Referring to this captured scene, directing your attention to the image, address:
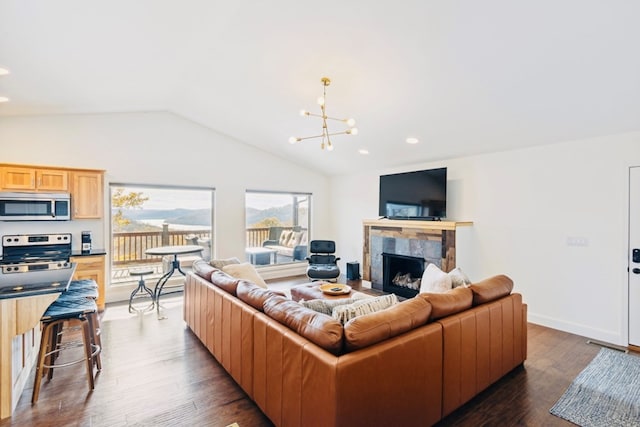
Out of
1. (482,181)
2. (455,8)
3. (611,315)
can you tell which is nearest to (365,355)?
(455,8)

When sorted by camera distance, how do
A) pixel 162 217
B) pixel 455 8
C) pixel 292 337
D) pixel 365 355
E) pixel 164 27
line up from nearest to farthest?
pixel 365 355, pixel 292 337, pixel 455 8, pixel 164 27, pixel 162 217

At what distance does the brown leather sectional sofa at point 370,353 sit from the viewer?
5.40ft

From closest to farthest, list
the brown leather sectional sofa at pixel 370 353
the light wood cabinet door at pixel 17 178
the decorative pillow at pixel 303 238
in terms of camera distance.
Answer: the brown leather sectional sofa at pixel 370 353
the light wood cabinet door at pixel 17 178
the decorative pillow at pixel 303 238

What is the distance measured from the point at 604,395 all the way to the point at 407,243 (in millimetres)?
3153

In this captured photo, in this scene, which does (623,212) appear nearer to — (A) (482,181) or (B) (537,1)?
(A) (482,181)

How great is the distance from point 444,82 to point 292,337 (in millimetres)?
2977

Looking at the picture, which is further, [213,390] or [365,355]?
[213,390]

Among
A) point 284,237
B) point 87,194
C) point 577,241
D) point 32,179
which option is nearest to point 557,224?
point 577,241

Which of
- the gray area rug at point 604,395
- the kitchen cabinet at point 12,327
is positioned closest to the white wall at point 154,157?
the kitchen cabinet at point 12,327

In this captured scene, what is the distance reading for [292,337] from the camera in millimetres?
1864

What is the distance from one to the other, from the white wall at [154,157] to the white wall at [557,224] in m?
3.88

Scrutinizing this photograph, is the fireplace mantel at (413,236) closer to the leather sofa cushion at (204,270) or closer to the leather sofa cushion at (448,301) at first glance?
the leather sofa cushion at (448,301)

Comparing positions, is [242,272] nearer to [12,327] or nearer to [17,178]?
[12,327]

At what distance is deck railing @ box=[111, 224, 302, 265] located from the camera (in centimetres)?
529
